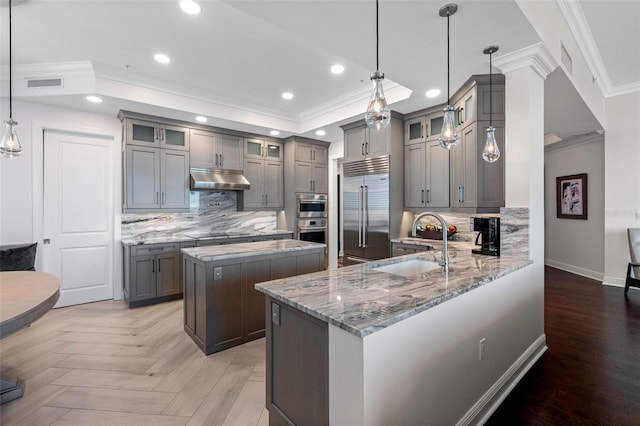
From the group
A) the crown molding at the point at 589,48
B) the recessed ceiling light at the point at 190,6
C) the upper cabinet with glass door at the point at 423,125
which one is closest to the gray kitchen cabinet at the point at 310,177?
the upper cabinet with glass door at the point at 423,125

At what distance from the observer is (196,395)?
2.22 m

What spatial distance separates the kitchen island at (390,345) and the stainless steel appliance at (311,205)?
3636 millimetres

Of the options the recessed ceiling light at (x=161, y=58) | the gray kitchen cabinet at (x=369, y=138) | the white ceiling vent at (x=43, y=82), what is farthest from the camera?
the gray kitchen cabinet at (x=369, y=138)

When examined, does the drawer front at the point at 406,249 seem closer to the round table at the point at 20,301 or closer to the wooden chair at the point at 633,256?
the wooden chair at the point at 633,256

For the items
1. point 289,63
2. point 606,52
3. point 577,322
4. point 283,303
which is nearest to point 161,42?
point 289,63

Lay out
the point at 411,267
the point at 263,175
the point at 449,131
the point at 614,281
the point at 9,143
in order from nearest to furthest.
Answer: the point at 449,131 → the point at 9,143 → the point at 411,267 → the point at 614,281 → the point at 263,175

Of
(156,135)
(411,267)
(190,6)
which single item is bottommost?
(411,267)

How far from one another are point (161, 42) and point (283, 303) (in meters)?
2.91

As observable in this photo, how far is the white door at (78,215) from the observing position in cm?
411

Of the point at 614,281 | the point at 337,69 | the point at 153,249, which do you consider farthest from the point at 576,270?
the point at 153,249

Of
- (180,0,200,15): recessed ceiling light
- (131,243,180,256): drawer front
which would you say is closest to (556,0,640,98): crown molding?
(180,0,200,15): recessed ceiling light

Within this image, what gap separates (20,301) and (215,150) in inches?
142

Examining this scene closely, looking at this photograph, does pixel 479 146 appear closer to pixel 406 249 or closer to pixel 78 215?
pixel 406 249

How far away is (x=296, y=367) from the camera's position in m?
1.58
